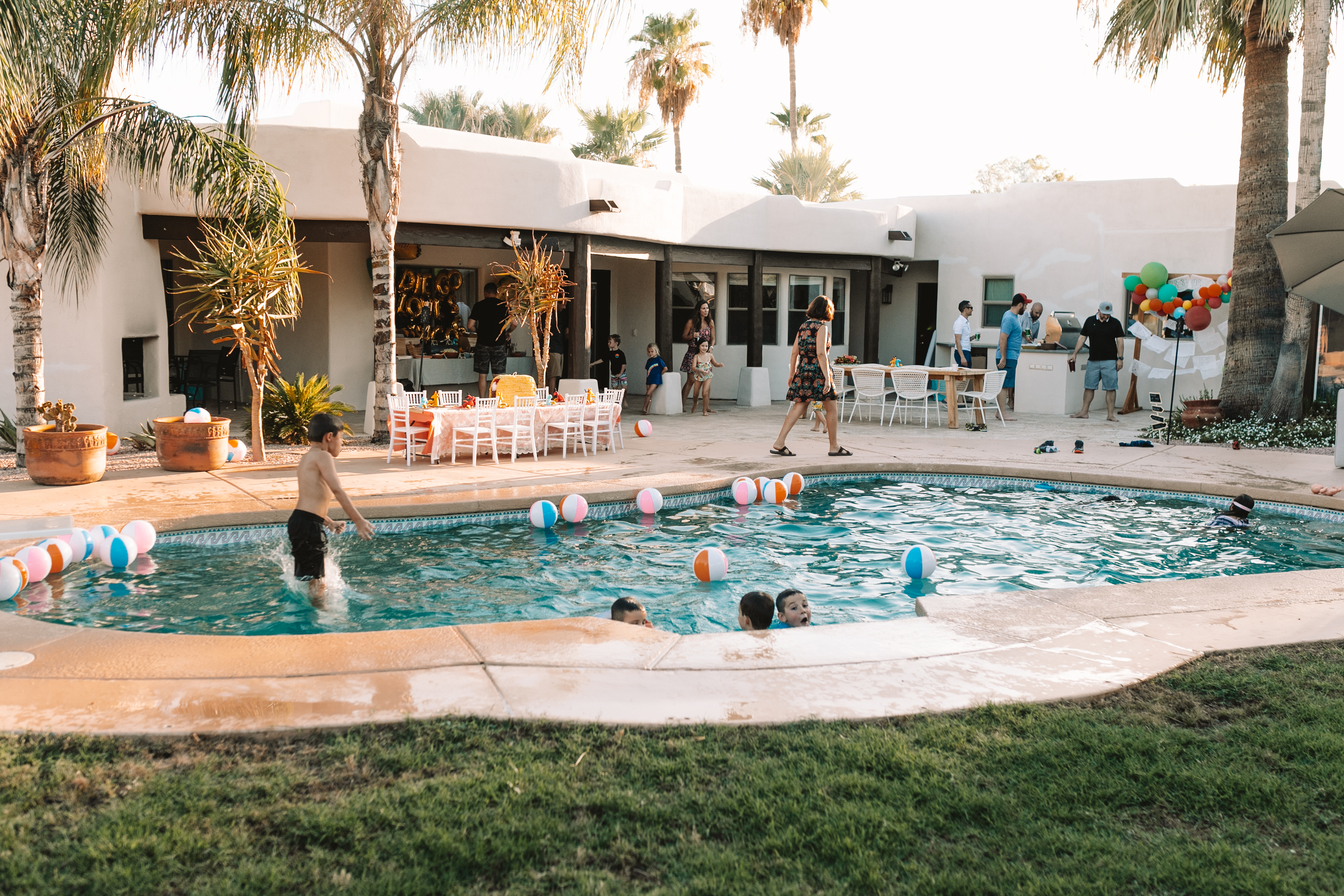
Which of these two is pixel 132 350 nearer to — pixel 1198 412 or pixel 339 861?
pixel 339 861

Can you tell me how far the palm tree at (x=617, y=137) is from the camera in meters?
35.6

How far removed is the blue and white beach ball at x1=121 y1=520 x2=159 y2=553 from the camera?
21.8ft

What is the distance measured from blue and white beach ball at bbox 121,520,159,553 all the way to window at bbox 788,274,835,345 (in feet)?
45.8

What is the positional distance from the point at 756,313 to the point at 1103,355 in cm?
576

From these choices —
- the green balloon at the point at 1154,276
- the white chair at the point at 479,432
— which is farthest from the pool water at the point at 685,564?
the green balloon at the point at 1154,276

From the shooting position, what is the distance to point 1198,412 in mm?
13375

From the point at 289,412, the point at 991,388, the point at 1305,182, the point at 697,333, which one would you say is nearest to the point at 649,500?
the point at 289,412

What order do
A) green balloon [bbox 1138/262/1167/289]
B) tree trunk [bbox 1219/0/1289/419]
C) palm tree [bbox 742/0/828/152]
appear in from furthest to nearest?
palm tree [bbox 742/0/828/152], green balloon [bbox 1138/262/1167/289], tree trunk [bbox 1219/0/1289/419]

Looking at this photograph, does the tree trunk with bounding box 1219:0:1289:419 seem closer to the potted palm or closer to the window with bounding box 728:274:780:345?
the window with bounding box 728:274:780:345

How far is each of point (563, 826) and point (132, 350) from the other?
41.5ft

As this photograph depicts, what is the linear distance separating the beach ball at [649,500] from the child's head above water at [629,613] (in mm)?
3178

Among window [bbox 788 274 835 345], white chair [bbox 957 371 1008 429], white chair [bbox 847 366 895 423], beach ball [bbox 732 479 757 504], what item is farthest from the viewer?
window [bbox 788 274 835 345]

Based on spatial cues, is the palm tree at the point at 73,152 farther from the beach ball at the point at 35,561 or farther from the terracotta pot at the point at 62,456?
the beach ball at the point at 35,561

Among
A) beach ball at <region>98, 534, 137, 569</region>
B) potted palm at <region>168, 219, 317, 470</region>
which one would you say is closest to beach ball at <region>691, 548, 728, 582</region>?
beach ball at <region>98, 534, 137, 569</region>
